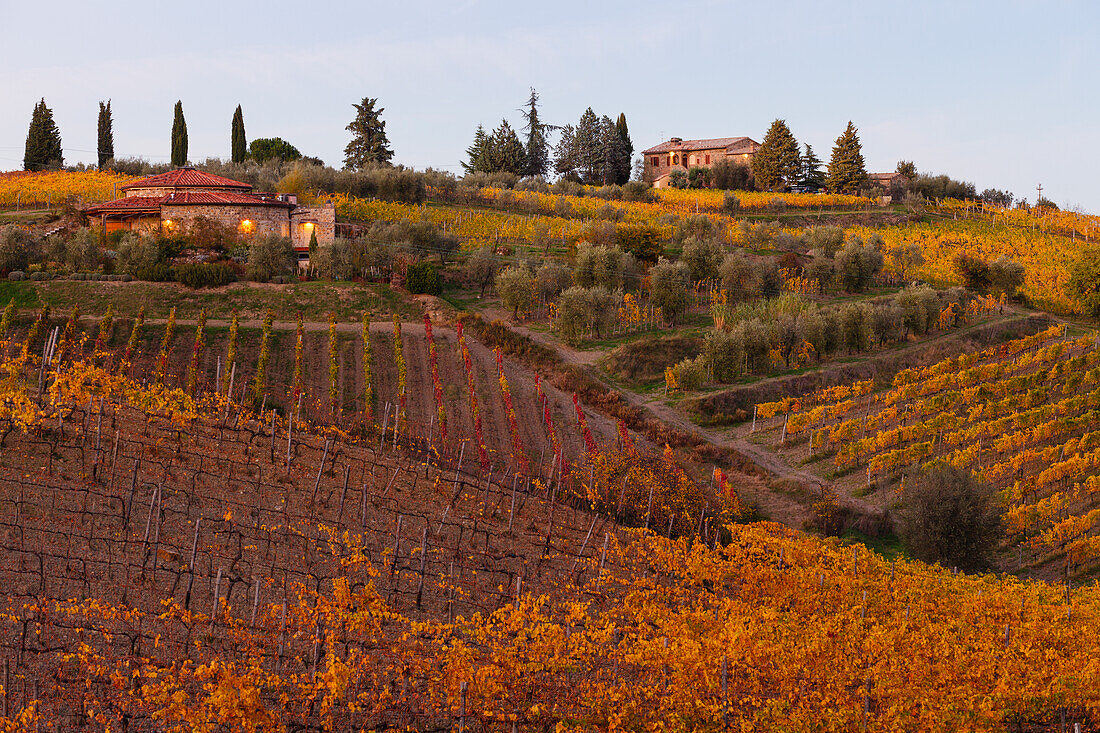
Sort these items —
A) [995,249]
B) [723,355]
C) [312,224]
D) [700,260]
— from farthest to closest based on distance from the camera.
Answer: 1. [995,249]
2. [312,224]
3. [700,260]
4. [723,355]

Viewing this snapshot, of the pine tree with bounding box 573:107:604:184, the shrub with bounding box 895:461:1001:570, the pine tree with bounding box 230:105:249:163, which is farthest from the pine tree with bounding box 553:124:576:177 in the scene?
the shrub with bounding box 895:461:1001:570

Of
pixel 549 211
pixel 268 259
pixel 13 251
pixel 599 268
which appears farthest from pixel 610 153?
pixel 13 251

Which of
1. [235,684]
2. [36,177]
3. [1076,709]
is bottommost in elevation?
[1076,709]

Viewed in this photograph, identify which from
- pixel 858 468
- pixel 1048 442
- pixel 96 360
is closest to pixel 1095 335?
pixel 1048 442

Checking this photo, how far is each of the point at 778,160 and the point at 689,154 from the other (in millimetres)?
13883

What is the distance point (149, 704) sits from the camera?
15359mm

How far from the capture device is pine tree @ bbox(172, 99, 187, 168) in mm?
78250

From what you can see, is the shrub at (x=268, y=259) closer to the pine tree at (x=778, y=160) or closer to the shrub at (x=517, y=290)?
the shrub at (x=517, y=290)

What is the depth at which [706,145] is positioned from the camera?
106 meters

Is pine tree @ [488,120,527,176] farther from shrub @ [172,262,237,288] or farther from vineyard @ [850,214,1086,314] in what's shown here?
shrub @ [172,262,237,288]

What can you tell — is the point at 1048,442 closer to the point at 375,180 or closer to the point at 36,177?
the point at 375,180

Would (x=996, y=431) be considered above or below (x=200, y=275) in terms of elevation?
below

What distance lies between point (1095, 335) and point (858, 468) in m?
23.8

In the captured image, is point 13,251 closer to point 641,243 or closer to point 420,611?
point 641,243
